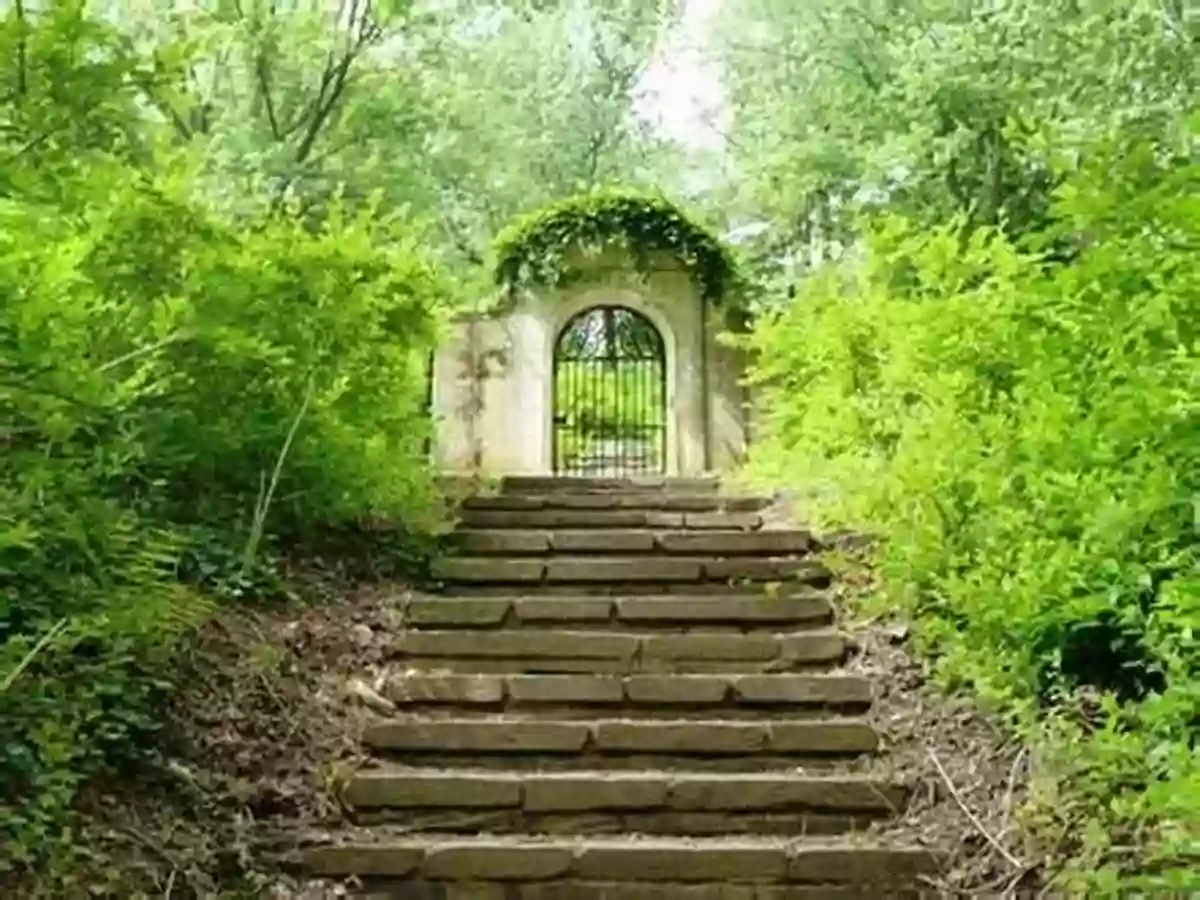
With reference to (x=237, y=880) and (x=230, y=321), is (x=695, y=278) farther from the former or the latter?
(x=237, y=880)

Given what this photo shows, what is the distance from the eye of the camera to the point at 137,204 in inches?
162

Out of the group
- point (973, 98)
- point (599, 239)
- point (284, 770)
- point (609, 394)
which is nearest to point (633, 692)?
point (284, 770)

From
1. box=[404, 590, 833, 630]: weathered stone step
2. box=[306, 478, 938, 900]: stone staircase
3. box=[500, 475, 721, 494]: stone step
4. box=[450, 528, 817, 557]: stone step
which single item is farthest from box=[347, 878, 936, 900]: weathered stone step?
box=[500, 475, 721, 494]: stone step

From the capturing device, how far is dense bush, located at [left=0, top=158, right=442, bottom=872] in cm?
313

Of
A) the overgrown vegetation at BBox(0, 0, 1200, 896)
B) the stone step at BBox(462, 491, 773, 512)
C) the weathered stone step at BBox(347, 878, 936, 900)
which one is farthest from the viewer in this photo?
the stone step at BBox(462, 491, 773, 512)

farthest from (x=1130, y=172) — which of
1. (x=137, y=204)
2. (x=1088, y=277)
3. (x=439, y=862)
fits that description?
(x=137, y=204)

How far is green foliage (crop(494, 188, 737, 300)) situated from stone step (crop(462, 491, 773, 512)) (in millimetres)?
3964

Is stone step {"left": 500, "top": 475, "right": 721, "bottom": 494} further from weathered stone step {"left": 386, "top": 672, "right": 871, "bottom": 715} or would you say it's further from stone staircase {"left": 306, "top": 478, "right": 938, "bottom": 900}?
weathered stone step {"left": 386, "top": 672, "right": 871, "bottom": 715}

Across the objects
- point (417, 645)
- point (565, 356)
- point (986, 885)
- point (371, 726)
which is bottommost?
point (986, 885)

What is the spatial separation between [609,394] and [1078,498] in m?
9.46

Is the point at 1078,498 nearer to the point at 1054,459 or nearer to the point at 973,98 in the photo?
the point at 1054,459

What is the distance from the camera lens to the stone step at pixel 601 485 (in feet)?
26.4

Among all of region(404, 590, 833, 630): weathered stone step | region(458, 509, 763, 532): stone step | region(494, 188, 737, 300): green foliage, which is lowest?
region(404, 590, 833, 630): weathered stone step

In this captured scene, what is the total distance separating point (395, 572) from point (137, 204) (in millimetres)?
2224
